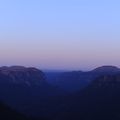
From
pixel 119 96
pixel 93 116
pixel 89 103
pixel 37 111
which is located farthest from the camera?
pixel 37 111

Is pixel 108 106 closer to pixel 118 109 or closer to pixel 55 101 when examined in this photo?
pixel 118 109

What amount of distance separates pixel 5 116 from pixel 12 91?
13138 centimetres

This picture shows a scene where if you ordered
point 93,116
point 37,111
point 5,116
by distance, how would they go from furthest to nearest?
point 37,111
point 93,116
point 5,116

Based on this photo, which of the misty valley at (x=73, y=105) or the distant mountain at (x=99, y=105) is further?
the distant mountain at (x=99, y=105)

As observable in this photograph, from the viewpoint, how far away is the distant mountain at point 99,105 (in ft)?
378

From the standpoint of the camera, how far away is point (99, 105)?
12812 cm

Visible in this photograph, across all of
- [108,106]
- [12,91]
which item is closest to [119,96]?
[108,106]

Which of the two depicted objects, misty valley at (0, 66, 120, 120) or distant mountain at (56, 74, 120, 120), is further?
distant mountain at (56, 74, 120, 120)

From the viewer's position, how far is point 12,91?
198 metres

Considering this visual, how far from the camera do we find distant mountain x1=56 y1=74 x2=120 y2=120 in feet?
378

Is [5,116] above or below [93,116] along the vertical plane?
above

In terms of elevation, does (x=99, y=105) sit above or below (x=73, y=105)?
above

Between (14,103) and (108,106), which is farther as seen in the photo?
(14,103)

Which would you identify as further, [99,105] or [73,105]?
[73,105]
